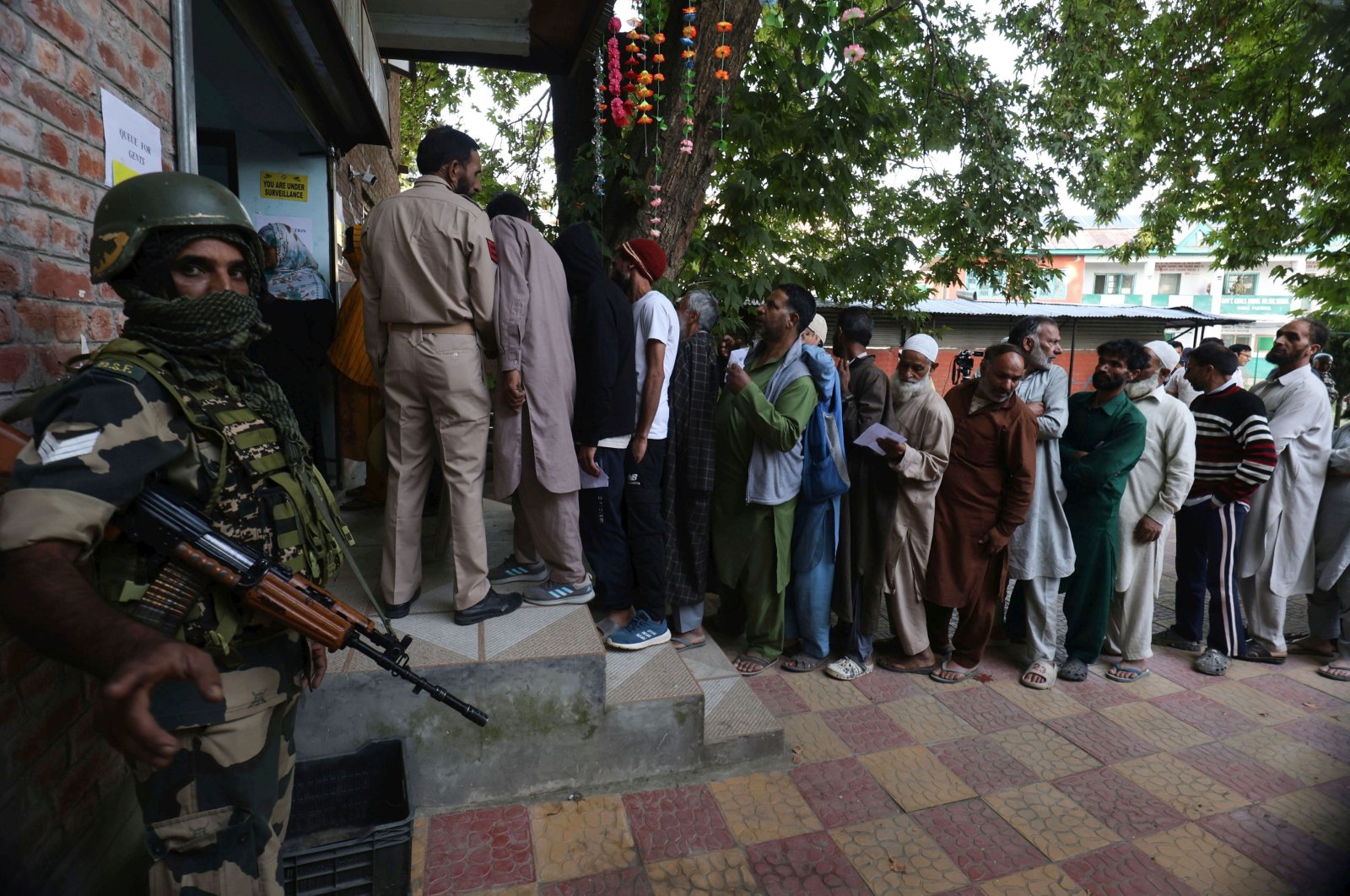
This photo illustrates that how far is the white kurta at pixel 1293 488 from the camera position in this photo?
4.34 m

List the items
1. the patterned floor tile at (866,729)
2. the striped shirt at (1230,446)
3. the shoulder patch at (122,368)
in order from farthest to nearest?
1. the striped shirt at (1230,446)
2. the patterned floor tile at (866,729)
3. the shoulder patch at (122,368)

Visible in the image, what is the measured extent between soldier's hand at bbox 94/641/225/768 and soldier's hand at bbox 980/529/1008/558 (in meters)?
3.57

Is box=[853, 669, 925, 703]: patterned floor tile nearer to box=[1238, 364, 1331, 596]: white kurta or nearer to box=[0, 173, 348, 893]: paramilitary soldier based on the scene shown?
box=[1238, 364, 1331, 596]: white kurta

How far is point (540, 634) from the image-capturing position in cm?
284

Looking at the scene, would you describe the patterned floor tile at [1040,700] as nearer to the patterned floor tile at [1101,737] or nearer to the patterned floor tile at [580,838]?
the patterned floor tile at [1101,737]

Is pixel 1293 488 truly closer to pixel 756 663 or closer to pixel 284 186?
pixel 756 663

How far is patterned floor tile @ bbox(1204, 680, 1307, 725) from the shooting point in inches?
144

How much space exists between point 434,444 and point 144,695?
1.84m

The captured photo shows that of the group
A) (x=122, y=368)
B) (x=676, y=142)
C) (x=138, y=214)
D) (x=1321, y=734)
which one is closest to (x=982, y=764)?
(x=1321, y=734)

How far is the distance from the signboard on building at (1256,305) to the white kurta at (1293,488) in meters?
32.1

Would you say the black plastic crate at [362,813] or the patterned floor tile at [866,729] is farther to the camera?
the patterned floor tile at [866,729]

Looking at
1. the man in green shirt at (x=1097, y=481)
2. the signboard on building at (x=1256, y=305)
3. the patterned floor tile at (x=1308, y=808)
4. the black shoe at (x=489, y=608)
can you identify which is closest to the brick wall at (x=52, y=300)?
the black shoe at (x=489, y=608)

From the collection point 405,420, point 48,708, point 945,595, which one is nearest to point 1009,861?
point 945,595

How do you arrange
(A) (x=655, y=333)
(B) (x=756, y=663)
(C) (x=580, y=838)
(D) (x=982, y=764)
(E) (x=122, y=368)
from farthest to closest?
(B) (x=756, y=663) → (A) (x=655, y=333) → (D) (x=982, y=764) → (C) (x=580, y=838) → (E) (x=122, y=368)
